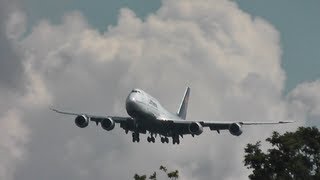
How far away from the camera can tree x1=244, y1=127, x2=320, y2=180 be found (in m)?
89.7

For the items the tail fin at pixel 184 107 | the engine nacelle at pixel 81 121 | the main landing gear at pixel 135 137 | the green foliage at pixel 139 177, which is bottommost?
the green foliage at pixel 139 177

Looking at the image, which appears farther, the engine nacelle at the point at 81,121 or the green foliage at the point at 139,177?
the engine nacelle at the point at 81,121

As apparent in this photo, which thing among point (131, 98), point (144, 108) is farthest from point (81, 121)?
point (144, 108)

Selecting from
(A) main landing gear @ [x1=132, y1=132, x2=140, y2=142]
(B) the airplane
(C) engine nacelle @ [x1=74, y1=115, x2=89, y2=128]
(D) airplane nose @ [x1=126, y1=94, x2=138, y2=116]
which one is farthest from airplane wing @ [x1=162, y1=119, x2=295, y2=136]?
(C) engine nacelle @ [x1=74, y1=115, x2=89, y2=128]

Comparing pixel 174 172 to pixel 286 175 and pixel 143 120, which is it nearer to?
pixel 286 175

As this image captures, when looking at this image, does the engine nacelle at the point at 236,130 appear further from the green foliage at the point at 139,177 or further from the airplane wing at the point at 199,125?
the green foliage at the point at 139,177

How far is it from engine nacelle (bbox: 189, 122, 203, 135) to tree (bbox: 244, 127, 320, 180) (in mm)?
20736

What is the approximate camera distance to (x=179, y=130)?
11644 cm

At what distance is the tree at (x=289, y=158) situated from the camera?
89688mm

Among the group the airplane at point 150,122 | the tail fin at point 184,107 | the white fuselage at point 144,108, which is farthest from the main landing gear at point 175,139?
the tail fin at point 184,107

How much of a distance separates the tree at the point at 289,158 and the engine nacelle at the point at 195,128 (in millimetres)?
20736

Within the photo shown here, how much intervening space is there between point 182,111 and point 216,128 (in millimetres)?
39855

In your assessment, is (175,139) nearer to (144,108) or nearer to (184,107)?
(144,108)

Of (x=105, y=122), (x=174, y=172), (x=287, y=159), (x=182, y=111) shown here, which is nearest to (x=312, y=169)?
(x=287, y=159)
